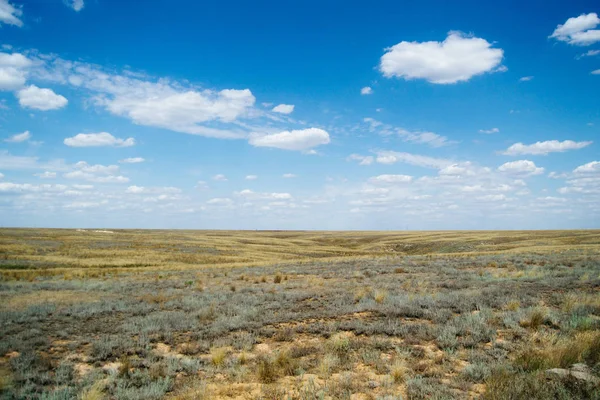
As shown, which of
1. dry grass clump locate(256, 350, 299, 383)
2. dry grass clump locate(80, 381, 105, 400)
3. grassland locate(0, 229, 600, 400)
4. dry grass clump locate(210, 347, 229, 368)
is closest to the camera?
dry grass clump locate(80, 381, 105, 400)

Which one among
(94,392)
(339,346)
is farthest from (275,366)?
(94,392)

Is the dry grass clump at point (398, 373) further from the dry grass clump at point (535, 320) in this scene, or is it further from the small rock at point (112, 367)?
the small rock at point (112, 367)

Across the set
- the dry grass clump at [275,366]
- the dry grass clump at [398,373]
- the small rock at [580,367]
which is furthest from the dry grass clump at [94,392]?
the small rock at [580,367]

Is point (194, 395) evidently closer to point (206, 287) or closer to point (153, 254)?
point (206, 287)

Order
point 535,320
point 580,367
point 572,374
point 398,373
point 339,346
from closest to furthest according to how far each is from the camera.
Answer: point 572,374 < point 580,367 < point 398,373 < point 339,346 < point 535,320

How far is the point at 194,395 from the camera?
6426 mm

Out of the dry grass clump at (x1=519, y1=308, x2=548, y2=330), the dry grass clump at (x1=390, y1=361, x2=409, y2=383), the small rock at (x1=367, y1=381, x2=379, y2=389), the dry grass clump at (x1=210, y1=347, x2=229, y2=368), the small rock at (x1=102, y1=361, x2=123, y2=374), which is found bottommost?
the small rock at (x1=102, y1=361, x2=123, y2=374)

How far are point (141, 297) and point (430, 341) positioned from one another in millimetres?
13592

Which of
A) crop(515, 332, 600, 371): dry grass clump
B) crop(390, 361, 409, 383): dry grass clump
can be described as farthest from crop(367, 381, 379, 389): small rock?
crop(515, 332, 600, 371): dry grass clump

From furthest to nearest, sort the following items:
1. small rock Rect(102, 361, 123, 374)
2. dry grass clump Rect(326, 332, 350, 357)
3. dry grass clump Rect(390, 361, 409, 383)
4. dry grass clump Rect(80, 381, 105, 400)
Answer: dry grass clump Rect(326, 332, 350, 357)
small rock Rect(102, 361, 123, 374)
dry grass clump Rect(390, 361, 409, 383)
dry grass clump Rect(80, 381, 105, 400)

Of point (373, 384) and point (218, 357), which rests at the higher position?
point (373, 384)

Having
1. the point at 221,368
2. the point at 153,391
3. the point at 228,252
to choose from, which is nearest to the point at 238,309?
the point at 221,368

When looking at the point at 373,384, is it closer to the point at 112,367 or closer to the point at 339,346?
the point at 339,346

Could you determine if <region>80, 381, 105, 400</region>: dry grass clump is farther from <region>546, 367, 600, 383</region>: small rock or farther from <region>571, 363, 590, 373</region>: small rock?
<region>571, 363, 590, 373</region>: small rock
